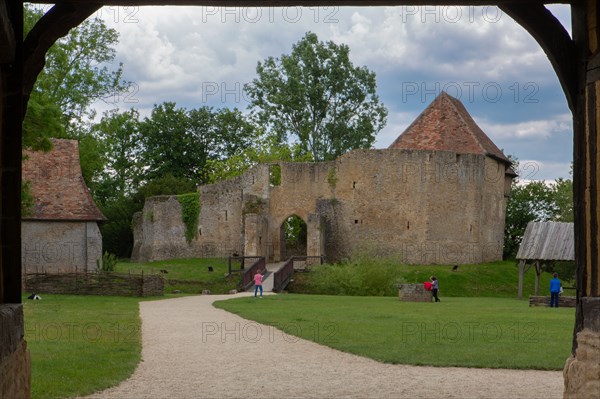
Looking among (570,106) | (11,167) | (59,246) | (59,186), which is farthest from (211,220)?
(570,106)

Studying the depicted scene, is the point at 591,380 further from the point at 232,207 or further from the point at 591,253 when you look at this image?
the point at 232,207

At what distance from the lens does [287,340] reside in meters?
15.6

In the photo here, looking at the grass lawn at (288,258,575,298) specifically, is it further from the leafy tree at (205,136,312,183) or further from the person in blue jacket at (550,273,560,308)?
the leafy tree at (205,136,312,183)

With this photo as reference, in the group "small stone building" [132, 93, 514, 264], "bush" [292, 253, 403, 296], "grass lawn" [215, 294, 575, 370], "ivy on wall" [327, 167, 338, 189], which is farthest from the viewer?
"ivy on wall" [327, 167, 338, 189]

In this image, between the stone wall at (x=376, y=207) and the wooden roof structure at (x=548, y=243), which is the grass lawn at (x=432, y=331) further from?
the stone wall at (x=376, y=207)

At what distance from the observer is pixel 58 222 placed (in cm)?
3269

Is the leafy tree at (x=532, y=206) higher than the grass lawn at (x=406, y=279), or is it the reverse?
the leafy tree at (x=532, y=206)

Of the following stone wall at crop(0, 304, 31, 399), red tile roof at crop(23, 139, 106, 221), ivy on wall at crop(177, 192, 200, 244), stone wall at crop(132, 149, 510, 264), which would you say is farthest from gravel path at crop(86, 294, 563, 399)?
ivy on wall at crop(177, 192, 200, 244)

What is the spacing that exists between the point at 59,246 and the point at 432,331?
19763 mm

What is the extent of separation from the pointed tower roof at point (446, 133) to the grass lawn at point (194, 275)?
12.0 metres

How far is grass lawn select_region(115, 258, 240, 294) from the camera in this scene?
3575cm

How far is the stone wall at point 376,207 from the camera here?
44.0 m

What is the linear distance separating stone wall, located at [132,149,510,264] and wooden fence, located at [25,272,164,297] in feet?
49.9

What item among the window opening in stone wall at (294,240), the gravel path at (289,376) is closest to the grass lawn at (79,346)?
the gravel path at (289,376)
